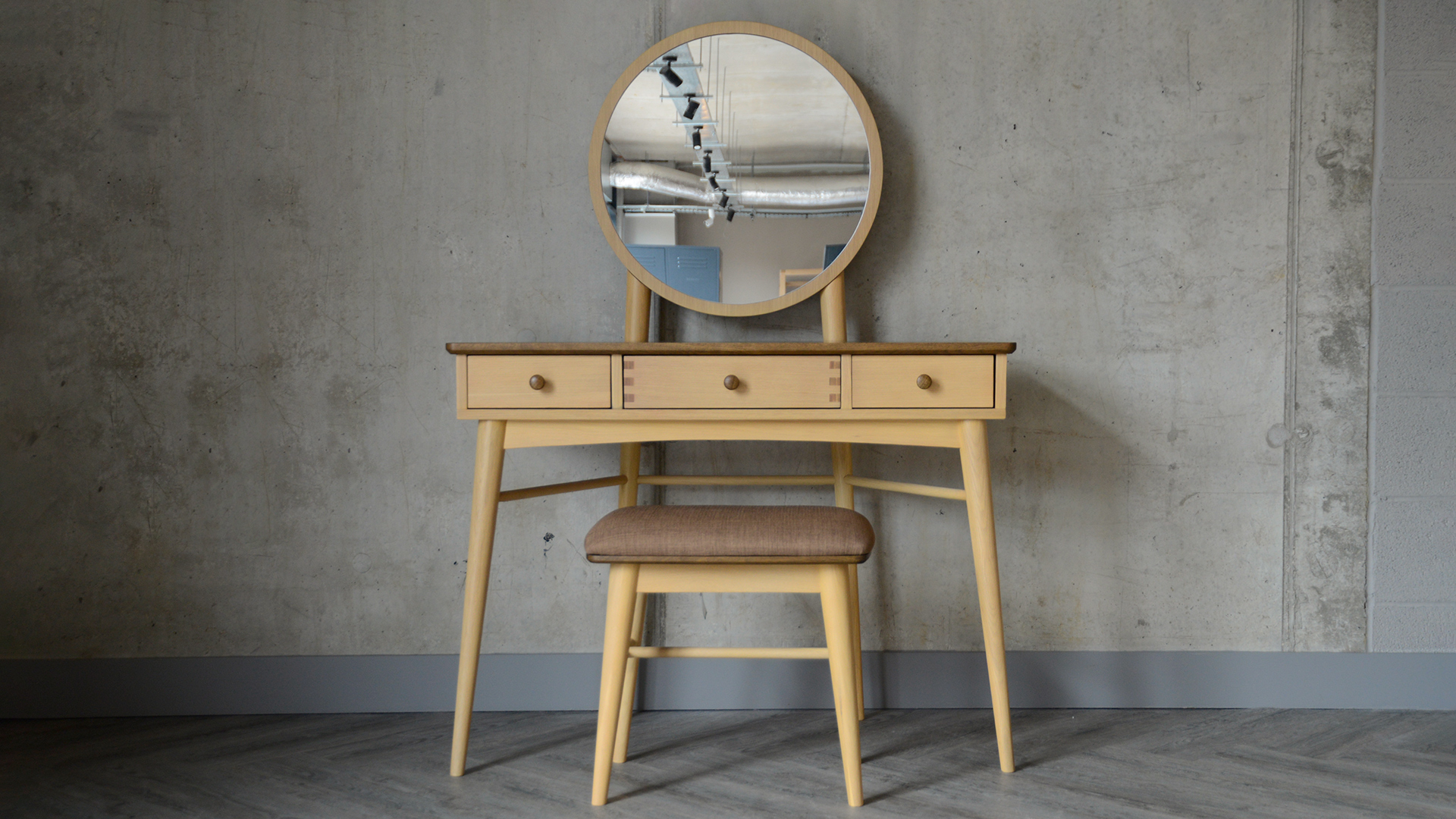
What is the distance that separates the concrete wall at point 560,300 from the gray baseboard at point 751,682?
5 centimetres

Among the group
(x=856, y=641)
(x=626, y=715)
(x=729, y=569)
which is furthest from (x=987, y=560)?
(x=626, y=715)

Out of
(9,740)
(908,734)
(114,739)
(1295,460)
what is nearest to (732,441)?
(908,734)

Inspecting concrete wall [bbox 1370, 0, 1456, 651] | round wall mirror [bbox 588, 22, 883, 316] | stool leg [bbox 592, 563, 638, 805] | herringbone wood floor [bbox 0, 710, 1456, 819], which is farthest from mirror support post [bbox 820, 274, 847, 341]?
concrete wall [bbox 1370, 0, 1456, 651]

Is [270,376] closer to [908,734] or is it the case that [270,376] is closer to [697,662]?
[697,662]

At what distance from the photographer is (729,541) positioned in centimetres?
140

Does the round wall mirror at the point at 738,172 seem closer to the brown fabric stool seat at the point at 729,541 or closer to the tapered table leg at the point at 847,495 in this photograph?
the tapered table leg at the point at 847,495

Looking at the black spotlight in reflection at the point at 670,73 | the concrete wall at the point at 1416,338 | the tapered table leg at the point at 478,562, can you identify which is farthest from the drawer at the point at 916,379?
the concrete wall at the point at 1416,338

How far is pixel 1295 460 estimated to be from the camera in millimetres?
2018

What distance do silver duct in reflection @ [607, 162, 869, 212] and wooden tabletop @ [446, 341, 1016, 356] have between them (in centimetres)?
55

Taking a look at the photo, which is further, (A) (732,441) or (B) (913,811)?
(A) (732,441)

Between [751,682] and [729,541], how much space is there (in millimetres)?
752

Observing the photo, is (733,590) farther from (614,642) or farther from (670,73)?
(670,73)

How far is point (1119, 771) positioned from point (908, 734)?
435 millimetres

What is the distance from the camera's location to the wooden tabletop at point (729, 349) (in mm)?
1532
